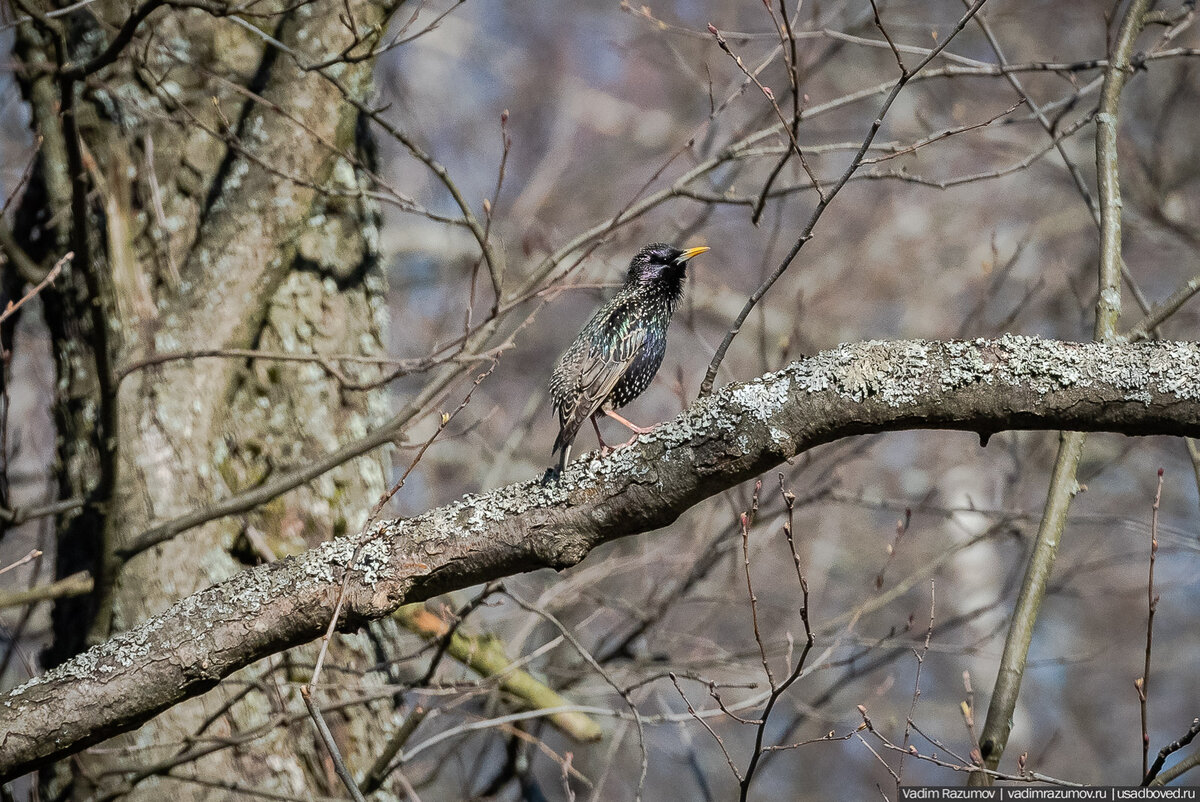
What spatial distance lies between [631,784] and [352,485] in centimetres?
718

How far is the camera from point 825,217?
12641 mm

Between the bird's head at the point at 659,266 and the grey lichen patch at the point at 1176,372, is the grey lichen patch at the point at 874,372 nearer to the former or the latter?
the grey lichen patch at the point at 1176,372

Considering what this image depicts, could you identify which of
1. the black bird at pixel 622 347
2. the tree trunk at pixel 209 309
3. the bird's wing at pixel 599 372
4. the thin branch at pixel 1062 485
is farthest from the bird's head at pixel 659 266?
the thin branch at pixel 1062 485

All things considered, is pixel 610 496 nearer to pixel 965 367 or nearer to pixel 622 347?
pixel 965 367

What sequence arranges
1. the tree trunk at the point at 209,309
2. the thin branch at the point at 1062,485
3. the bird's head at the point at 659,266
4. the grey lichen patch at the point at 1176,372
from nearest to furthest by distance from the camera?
the grey lichen patch at the point at 1176,372, the thin branch at the point at 1062,485, the tree trunk at the point at 209,309, the bird's head at the point at 659,266

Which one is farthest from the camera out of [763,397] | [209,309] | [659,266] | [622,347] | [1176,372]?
[659,266]

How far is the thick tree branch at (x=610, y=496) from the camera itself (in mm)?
2164

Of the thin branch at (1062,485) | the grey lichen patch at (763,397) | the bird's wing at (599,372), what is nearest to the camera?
the grey lichen patch at (763,397)

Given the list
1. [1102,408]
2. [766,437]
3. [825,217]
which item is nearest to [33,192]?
[766,437]

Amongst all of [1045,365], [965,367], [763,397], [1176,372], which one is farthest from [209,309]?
[1176,372]

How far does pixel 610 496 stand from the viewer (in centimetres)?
229

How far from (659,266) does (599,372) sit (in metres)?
0.86

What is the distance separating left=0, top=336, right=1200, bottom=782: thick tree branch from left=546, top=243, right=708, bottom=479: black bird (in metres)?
1.32

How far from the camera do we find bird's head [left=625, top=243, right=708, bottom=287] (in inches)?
183
